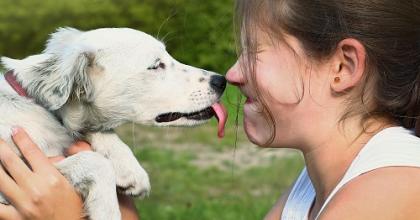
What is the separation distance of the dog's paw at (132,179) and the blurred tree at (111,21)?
6235 mm

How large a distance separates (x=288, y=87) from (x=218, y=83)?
0.72 metres

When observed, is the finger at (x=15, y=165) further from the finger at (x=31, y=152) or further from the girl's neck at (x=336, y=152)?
the girl's neck at (x=336, y=152)

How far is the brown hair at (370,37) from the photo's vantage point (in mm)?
2639

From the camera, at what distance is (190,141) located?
27.6ft

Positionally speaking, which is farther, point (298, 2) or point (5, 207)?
point (5, 207)

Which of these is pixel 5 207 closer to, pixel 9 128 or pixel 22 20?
pixel 9 128

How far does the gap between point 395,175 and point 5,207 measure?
4.28 feet

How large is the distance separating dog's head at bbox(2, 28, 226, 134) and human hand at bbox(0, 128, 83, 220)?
26 cm

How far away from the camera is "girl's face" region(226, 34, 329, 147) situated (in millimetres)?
2709

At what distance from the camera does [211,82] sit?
344 centimetres

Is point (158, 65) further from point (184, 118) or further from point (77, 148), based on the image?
point (77, 148)

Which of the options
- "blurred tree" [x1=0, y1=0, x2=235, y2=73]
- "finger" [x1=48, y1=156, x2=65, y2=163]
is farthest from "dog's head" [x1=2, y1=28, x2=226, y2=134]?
"blurred tree" [x1=0, y1=0, x2=235, y2=73]

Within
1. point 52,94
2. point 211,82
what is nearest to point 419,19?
point 211,82

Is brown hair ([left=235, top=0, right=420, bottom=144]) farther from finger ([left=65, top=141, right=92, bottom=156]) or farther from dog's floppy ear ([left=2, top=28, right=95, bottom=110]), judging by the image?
finger ([left=65, top=141, right=92, bottom=156])
